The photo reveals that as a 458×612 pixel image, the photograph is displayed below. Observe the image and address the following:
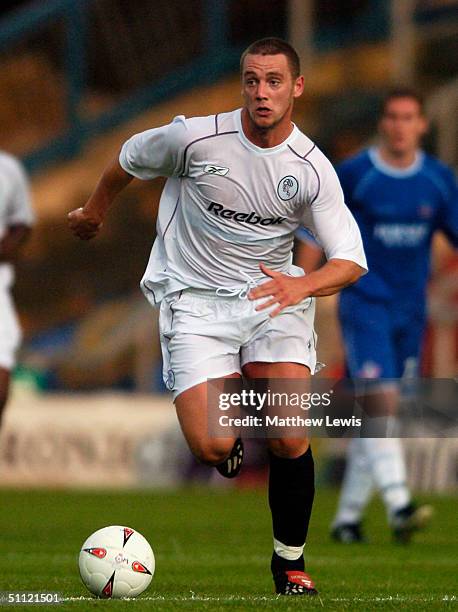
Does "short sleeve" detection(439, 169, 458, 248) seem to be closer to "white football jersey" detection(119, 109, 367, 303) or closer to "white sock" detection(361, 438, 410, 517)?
"white sock" detection(361, 438, 410, 517)

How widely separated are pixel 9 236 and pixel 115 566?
4.20m

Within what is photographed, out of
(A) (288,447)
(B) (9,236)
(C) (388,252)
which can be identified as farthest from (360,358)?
(A) (288,447)

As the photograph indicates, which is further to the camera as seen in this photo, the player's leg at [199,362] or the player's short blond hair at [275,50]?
the player's leg at [199,362]

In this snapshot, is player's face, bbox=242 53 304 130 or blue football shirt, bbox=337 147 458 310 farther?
blue football shirt, bbox=337 147 458 310

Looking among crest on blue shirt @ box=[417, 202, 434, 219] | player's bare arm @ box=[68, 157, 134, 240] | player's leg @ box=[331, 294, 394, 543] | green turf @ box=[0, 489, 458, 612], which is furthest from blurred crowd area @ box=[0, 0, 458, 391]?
player's bare arm @ box=[68, 157, 134, 240]

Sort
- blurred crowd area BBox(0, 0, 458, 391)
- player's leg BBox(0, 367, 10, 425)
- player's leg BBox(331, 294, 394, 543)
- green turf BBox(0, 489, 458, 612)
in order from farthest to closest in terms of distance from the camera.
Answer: blurred crowd area BBox(0, 0, 458, 391) < player's leg BBox(331, 294, 394, 543) < player's leg BBox(0, 367, 10, 425) < green turf BBox(0, 489, 458, 612)

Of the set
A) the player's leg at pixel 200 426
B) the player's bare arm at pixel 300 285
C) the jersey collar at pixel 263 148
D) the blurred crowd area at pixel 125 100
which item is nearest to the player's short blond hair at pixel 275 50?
the jersey collar at pixel 263 148

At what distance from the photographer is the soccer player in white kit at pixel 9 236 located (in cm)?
974

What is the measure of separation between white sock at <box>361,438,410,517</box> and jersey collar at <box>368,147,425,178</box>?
5.17ft

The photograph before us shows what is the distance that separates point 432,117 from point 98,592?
475 inches

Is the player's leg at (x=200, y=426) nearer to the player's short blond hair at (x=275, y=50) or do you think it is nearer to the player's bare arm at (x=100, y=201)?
the player's bare arm at (x=100, y=201)

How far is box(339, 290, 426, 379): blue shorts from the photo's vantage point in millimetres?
9664

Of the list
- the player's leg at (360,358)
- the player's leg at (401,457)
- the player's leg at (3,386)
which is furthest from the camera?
the player's leg at (360,358)

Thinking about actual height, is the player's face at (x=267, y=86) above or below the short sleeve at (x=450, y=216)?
above
